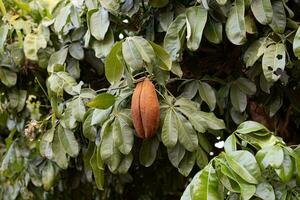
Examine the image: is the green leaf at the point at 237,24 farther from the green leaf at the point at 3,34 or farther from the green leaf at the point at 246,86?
the green leaf at the point at 3,34

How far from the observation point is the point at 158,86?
1417 mm

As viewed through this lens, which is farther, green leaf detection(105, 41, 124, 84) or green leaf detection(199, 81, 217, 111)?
green leaf detection(199, 81, 217, 111)

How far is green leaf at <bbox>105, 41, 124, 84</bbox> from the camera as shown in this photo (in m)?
1.28

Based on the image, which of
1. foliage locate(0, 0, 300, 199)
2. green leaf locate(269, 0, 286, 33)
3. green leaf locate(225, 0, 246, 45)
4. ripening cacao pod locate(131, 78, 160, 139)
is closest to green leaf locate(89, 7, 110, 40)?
foliage locate(0, 0, 300, 199)

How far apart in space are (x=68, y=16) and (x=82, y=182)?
71 cm

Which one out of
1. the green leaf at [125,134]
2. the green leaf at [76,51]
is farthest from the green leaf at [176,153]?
the green leaf at [76,51]

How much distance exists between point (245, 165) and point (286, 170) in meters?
0.08

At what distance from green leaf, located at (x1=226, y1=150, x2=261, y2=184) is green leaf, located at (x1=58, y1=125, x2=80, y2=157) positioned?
59 centimetres

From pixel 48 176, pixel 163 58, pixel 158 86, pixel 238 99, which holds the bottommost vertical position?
pixel 48 176

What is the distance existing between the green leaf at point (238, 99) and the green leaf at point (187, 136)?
255mm

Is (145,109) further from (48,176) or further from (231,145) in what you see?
(48,176)

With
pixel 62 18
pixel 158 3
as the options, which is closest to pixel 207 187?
pixel 158 3

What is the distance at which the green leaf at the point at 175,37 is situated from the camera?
138cm

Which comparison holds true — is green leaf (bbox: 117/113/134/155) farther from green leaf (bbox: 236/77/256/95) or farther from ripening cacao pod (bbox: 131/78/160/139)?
green leaf (bbox: 236/77/256/95)
